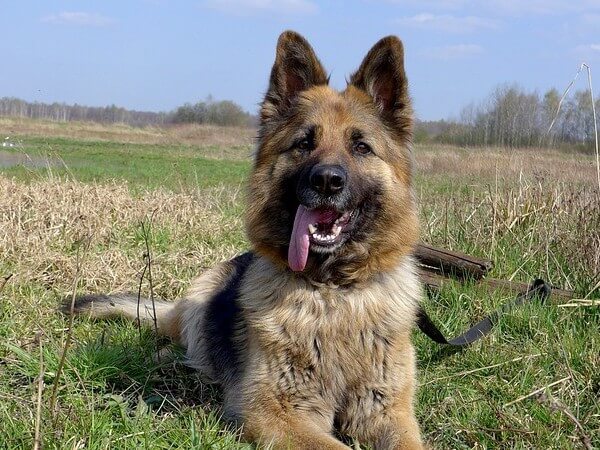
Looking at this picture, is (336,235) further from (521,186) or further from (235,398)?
(521,186)

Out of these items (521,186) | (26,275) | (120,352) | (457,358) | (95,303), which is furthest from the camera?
(521,186)

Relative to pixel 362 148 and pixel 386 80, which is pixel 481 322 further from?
pixel 386 80

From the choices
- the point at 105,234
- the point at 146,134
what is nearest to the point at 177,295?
the point at 105,234

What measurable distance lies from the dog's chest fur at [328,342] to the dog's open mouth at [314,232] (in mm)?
223

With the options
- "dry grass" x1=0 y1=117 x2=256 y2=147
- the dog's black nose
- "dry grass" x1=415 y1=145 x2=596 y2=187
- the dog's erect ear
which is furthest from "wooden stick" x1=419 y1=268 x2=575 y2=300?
"dry grass" x1=0 y1=117 x2=256 y2=147

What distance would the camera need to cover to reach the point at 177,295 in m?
6.09

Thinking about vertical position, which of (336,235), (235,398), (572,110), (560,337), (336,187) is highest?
(572,110)

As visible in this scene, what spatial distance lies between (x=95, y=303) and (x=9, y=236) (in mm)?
1992

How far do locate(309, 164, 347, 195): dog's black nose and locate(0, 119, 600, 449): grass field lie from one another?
94 centimetres

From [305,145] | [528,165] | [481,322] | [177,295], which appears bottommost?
[177,295]

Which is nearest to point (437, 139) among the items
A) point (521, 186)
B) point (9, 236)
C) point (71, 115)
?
point (521, 186)

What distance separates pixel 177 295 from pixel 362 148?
9.65ft

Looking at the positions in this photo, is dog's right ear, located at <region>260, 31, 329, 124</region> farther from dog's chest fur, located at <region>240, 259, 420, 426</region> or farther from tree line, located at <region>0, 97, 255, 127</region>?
tree line, located at <region>0, 97, 255, 127</region>

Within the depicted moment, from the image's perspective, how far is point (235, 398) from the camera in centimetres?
372
